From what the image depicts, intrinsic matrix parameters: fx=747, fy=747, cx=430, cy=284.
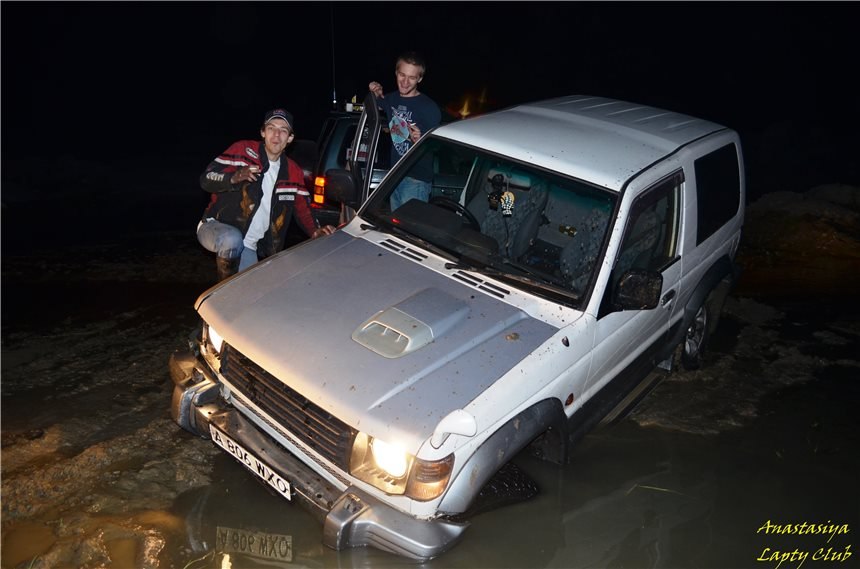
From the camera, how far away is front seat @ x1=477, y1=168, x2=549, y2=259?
4.82 meters

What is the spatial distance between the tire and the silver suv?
419 millimetres

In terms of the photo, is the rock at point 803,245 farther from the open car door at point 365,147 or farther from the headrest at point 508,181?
the open car door at point 365,147

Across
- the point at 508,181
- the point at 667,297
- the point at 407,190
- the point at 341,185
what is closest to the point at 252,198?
the point at 341,185

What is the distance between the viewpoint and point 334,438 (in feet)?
11.0

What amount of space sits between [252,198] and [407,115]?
1706mm

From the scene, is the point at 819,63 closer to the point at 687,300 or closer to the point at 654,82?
the point at 654,82

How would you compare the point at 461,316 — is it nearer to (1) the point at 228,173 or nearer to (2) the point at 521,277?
(2) the point at 521,277

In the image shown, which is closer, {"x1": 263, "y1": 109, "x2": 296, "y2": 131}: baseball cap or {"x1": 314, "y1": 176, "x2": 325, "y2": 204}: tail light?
Answer: {"x1": 263, "y1": 109, "x2": 296, "y2": 131}: baseball cap

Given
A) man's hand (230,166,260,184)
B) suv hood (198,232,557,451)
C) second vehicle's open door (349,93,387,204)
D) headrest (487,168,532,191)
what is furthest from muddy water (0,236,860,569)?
second vehicle's open door (349,93,387,204)

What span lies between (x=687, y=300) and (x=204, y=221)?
342 cm

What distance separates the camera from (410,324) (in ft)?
12.0

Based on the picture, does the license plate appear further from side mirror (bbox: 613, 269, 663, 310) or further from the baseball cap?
the baseball cap

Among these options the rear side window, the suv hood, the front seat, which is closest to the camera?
the suv hood

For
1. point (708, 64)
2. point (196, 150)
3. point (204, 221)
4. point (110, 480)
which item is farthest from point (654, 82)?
point (110, 480)
